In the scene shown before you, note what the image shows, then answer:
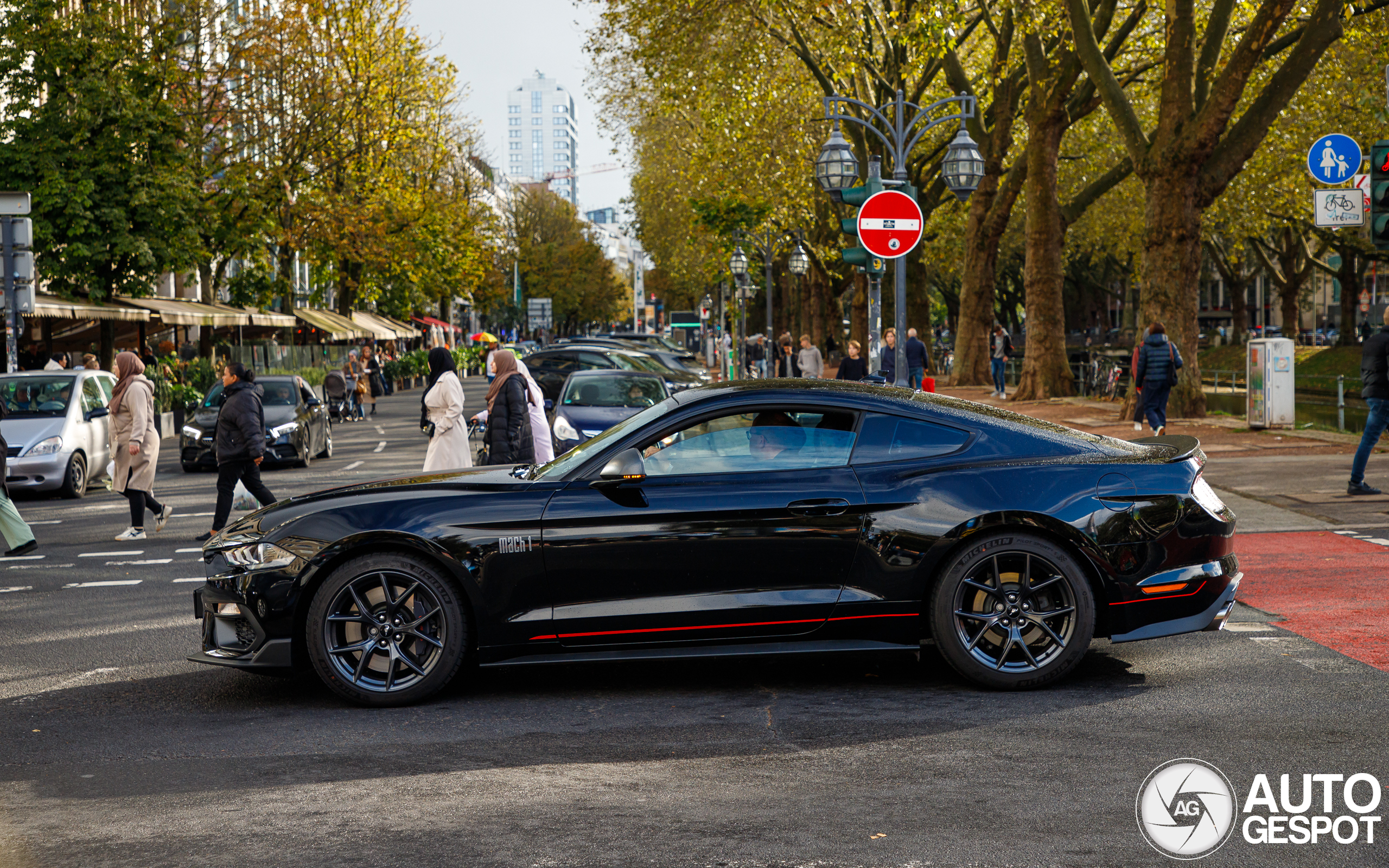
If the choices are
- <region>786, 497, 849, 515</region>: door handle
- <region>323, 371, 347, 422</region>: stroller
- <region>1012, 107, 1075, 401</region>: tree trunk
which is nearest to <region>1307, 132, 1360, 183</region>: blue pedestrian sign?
<region>786, 497, 849, 515</region>: door handle

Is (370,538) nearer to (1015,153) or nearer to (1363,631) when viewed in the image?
(1363,631)

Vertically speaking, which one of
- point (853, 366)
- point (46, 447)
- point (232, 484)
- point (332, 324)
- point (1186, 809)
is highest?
point (332, 324)

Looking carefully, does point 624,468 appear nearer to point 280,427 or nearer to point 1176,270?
point 280,427

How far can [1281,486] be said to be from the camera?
1392 cm

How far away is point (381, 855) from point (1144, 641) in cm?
447

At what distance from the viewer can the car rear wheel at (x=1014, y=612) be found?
6074 millimetres

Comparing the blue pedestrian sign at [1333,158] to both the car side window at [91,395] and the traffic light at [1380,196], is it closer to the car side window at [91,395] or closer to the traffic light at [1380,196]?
the traffic light at [1380,196]

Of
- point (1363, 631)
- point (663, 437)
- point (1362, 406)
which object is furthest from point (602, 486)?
point (1362, 406)

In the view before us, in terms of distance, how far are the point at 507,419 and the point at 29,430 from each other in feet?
28.7

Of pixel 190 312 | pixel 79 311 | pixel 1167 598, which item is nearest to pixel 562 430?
pixel 1167 598

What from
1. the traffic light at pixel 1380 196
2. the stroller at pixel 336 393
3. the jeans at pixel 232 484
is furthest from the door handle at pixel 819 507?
the stroller at pixel 336 393

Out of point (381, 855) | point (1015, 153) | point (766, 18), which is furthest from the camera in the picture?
point (1015, 153)

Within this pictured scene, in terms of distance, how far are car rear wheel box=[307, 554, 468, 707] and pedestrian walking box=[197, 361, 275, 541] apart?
6.35 metres

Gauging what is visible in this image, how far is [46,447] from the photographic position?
16844 mm
